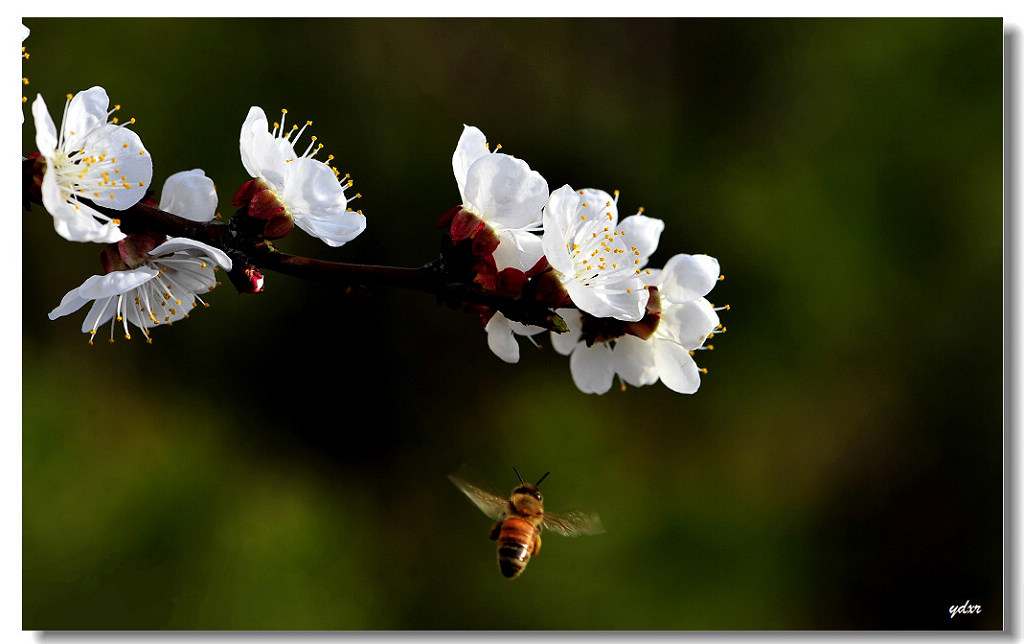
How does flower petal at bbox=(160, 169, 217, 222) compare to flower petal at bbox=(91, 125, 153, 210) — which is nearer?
flower petal at bbox=(91, 125, 153, 210)

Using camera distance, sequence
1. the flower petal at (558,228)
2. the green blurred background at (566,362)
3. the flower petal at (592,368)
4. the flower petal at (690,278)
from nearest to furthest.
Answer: the flower petal at (558,228) < the flower petal at (690,278) < the flower petal at (592,368) < the green blurred background at (566,362)

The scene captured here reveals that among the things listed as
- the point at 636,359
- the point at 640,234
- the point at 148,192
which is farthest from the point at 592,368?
the point at 148,192

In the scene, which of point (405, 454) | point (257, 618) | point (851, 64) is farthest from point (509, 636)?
point (851, 64)

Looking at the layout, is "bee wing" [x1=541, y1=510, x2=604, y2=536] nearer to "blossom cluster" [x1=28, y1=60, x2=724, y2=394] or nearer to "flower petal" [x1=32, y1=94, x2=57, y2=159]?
"blossom cluster" [x1=28, y1=60, x2=724, y2=394]

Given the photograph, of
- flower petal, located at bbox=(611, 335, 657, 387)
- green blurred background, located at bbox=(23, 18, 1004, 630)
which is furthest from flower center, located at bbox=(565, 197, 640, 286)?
green blurred background, located at bbox=(23, 18, 1004, 630)

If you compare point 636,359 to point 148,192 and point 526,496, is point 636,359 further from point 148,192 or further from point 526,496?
point 148,192

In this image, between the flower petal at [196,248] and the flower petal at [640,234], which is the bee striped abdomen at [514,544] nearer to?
the flower petal at [640,234]

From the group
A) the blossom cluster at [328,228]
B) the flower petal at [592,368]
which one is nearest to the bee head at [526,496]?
the flower petal at [592,368]
